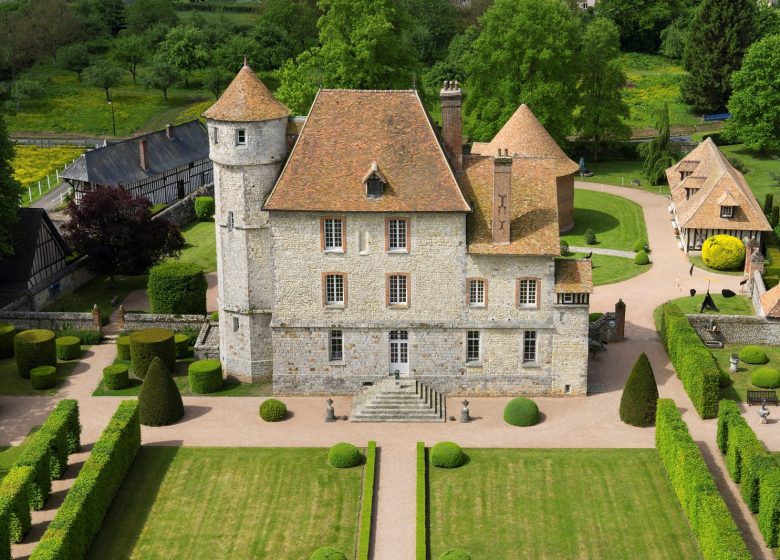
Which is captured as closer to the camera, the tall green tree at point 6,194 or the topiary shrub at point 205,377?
the topiary shrub at point 205,377

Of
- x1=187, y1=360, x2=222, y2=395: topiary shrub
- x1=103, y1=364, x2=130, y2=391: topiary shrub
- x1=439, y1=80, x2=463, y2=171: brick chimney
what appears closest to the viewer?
x1=439, y1=80, x2=463, y2=171: brick chimney

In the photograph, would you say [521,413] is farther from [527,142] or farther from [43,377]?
[527,142]

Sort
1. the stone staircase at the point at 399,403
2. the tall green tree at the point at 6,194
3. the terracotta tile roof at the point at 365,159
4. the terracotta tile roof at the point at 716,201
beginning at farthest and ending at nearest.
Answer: the terracotta tile roof at the point at 716,201
the tall green tree at the point at 6,194
the stone staircase at the point at 399,403
the terracotta tile roof at the point at 365,159

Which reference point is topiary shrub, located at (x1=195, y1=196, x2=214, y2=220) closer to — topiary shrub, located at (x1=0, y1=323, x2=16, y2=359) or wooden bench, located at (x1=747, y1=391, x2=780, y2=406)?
topiary shrub, located at (x1=0, y1=323, x2=16, y2=359)

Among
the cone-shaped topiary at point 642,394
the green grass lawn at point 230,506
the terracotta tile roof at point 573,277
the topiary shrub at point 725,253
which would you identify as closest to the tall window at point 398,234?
the terracotta tile roof at point 573,277

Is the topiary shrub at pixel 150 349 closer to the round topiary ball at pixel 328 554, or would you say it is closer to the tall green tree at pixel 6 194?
the tall green tree at pixel 6 194

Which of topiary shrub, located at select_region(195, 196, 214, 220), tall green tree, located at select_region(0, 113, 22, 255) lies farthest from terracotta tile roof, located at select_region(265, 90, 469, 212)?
topiary shrub, located at select_region(195, 196, 214, 220)

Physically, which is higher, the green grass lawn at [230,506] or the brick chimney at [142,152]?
the brick chimney at [142,152]

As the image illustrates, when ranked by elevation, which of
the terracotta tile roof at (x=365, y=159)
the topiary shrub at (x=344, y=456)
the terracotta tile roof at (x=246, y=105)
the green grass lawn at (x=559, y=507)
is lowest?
the green grass lawn at (x=559, y=507)

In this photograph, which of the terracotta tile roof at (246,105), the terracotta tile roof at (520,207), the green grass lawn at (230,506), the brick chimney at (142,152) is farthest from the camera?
the brick chimney at (142,152)
